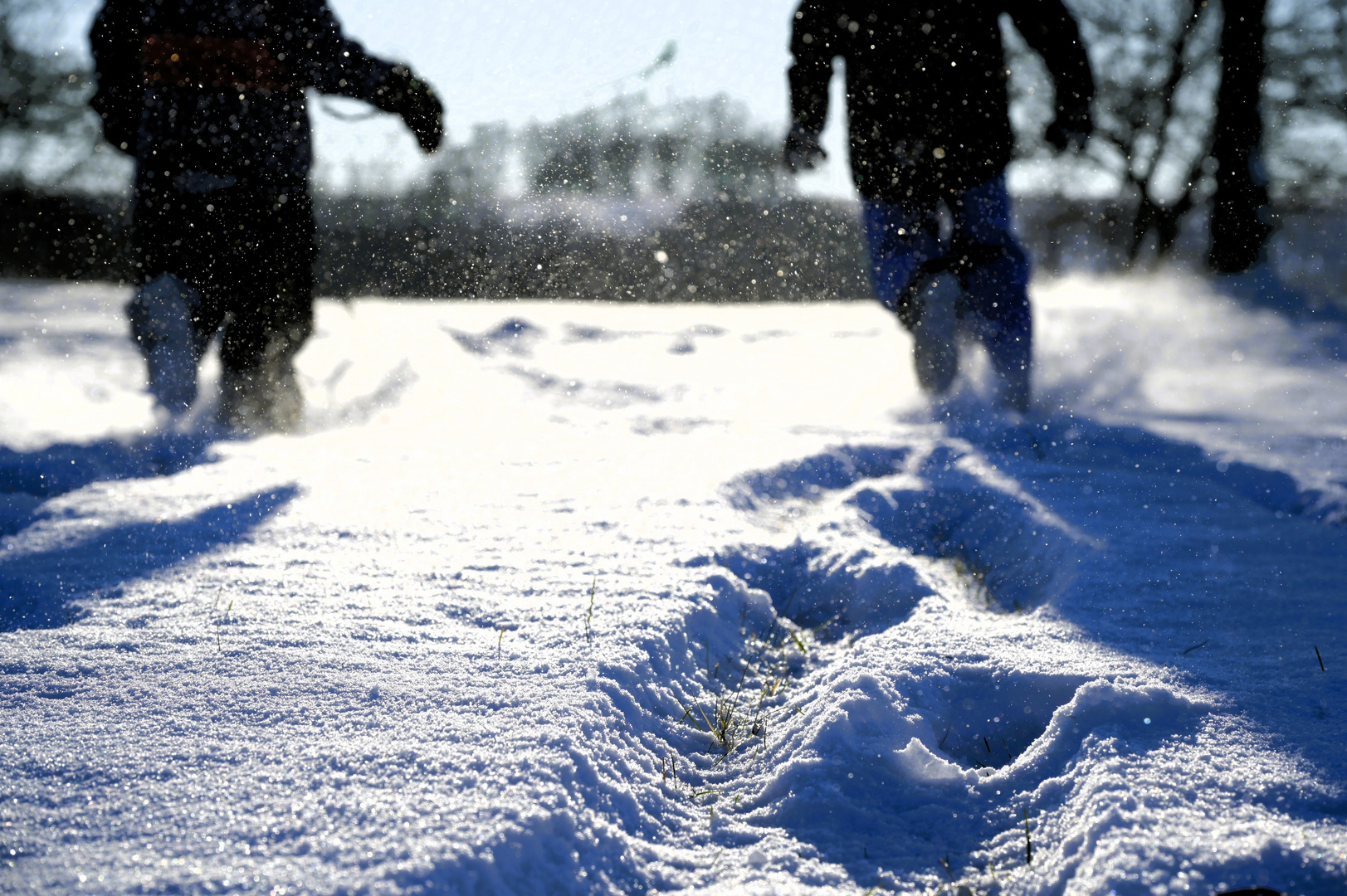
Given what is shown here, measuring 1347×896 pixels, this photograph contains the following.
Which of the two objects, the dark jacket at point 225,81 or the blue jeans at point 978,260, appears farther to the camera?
the blue jeans at point 978,260

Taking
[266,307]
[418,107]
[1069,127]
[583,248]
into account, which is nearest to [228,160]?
[266,307]

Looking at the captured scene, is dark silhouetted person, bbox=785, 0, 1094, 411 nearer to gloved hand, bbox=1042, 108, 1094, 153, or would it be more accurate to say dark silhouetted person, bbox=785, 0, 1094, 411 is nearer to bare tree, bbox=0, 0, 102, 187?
gloved hand, bbox=1042, 108, 1094, 153

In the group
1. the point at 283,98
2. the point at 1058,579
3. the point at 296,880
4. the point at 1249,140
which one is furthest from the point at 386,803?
the point at 1249,140

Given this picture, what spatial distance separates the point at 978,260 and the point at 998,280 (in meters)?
0.10

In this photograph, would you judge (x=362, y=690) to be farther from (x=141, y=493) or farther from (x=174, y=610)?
(x=141, y=493)

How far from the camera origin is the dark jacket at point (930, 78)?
2.69m

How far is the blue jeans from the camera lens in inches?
106

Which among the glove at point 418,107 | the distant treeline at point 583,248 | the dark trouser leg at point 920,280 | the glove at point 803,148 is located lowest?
the distant treeline at point 583,248

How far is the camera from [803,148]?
117 inches

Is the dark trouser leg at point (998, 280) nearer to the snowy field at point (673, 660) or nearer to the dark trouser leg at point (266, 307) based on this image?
the snowy field at point (673, 660)

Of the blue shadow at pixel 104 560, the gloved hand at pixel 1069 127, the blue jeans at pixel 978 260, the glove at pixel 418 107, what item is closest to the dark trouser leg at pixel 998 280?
the blue jeans at pixel 978 260

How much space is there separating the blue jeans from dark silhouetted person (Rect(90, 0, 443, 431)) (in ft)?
5.59

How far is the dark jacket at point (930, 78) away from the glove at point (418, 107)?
1.34m

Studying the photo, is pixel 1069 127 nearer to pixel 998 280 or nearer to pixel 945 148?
pixel 945 148
